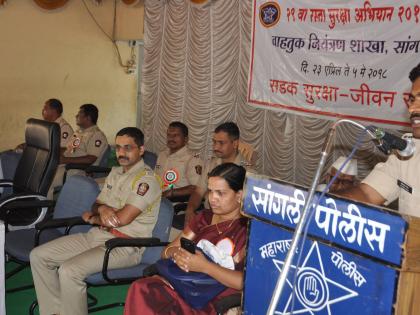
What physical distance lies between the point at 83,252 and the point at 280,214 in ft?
6.16

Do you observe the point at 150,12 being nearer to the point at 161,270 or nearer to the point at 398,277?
the point at 161,270

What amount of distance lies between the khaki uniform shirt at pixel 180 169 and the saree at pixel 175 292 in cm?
212

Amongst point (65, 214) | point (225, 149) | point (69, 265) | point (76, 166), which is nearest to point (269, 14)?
point (225, 149)

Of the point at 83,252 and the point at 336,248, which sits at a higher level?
the point at 336,248

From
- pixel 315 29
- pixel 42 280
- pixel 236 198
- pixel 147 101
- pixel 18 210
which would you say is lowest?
pixel 42 280

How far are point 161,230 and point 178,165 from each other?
161 centimetres

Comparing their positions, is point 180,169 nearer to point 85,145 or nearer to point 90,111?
point 85,145

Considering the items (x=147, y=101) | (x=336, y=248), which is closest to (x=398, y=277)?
(x=336, y=248)

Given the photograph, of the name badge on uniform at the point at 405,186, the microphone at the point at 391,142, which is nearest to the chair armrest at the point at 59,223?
the name badge on uniform at the point at 405,186

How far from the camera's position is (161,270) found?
2.66 meters

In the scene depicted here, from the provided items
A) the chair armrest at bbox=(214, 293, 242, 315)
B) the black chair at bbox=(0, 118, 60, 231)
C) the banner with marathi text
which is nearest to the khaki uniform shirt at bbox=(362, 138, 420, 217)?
the chair armrest at bbox=(214, 293, 242, 315)

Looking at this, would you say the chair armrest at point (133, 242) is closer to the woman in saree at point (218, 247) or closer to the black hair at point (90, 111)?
the woman in saree at point (218, 247)

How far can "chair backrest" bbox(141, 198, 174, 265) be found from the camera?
3473 millimetres

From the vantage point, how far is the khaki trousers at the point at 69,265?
3.32 meters
